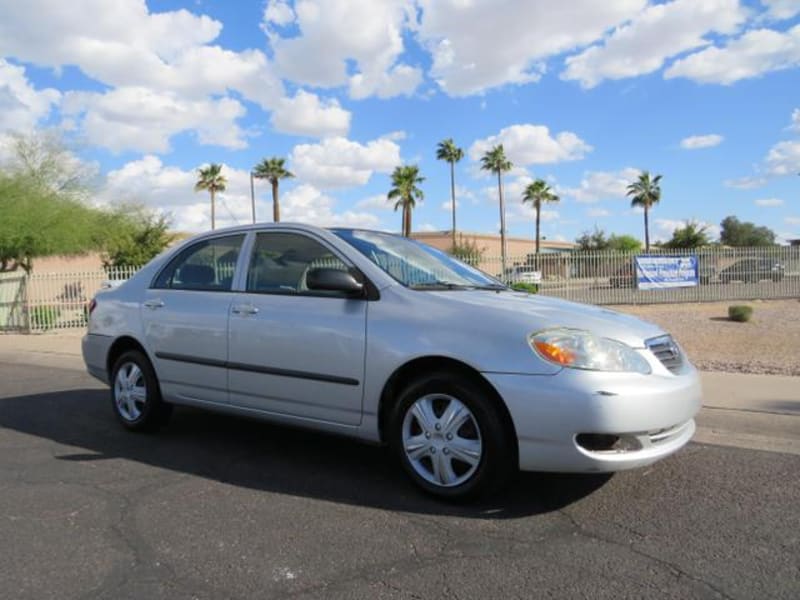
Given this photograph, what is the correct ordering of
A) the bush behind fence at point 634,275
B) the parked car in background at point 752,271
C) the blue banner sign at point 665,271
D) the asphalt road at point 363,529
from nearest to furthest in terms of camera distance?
1. the asphalt road at point 363,529
2. the bush behind fence at point 634,275
3. the blue banner sign at point 665,271
4. the parked car in background at point 752,271

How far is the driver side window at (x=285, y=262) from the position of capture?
15.3 ft

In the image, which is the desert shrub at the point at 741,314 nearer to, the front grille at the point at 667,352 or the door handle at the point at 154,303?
the front grille at the point at 667,352

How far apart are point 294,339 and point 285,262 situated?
26.3 inches

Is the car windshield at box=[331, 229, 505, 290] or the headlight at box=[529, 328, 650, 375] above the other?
the car windshield at box=[331, 229, 505, 290]

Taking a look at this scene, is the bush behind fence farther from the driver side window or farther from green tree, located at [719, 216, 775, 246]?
green tree, located at [719, 216, 775, 246]

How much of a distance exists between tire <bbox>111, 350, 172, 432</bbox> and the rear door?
162 mm

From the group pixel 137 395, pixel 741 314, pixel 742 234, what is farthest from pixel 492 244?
pixel 137 395

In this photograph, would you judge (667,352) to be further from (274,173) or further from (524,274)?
(274,173)

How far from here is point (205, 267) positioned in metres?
5.38

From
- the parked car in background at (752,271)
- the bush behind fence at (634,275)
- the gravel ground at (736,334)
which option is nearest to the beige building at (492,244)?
the bush behind fence at (634,275)

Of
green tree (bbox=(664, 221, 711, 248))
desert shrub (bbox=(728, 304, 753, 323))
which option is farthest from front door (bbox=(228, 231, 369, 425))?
green tree (bbox=(664, 221, 711, 248))

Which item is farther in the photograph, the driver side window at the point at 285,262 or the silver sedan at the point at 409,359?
the driver side window at the point at 285,262

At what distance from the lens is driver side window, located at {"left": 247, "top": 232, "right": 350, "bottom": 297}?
15.3 feet

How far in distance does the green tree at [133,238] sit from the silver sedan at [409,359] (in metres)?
28.2
